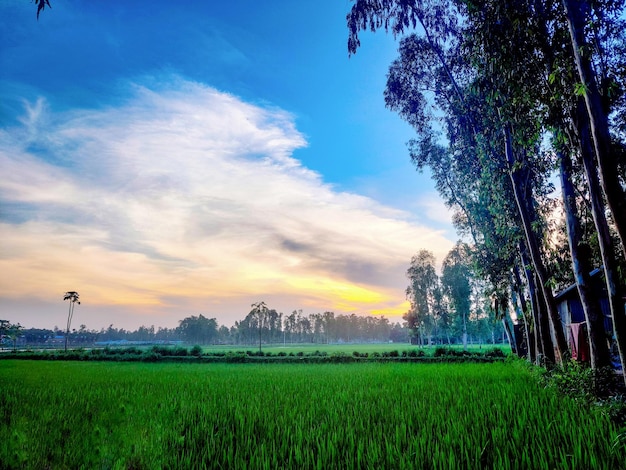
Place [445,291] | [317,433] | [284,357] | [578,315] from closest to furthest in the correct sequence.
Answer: [317,433] < [578,315] < [284,357] < [445,291]

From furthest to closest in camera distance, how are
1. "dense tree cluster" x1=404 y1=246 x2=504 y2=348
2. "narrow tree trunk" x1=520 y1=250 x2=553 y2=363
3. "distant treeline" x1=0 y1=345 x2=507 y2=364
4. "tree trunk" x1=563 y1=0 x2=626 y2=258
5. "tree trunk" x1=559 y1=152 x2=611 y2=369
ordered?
"dense tree cluster" x1=404 y1=246 x2=504 y2=348
"distant treeline" x1=0 y1=345 x2=507 y2=364
"narrow tree trunk" x1=520 y1=250 x2=553 y2=363
"tree trunk" x1=559 y1=152 x2=611 y2=369
"tree trunk" x1=563 y1=0 x2=626 y2=258

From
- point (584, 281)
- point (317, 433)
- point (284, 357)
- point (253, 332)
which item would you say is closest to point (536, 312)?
point (584, 281)

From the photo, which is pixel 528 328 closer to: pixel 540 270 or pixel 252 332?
pixel 540 270

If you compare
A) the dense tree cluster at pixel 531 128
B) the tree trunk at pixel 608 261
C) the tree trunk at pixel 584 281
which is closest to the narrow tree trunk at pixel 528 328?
the dense tree cluster at pixel 531 128

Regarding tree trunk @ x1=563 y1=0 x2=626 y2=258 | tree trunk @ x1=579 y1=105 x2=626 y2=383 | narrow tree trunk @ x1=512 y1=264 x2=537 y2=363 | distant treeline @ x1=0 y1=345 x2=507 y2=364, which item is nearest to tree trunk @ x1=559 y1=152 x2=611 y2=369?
tree trunk @ x1=579 y1=105 x2=626 y2=383

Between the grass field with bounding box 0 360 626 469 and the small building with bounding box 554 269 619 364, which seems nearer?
the grass field with bounding box 0 360 626 469

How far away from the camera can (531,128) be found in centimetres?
912

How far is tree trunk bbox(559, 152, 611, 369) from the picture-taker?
8.07m

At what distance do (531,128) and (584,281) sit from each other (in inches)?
164

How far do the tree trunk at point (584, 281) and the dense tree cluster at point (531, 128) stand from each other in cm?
3

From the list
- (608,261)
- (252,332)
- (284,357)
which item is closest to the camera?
(608,261)

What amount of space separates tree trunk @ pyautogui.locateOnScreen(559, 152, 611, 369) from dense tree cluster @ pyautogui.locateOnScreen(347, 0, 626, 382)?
1.1 inches

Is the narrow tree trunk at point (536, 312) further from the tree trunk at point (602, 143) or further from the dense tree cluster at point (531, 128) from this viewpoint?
the tree trunk at point (602, 143)

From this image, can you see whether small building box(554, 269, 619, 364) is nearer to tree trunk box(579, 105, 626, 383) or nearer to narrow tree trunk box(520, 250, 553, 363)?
narrow tree trunk box(520, 250, 553, 363)
